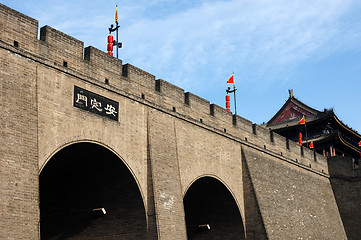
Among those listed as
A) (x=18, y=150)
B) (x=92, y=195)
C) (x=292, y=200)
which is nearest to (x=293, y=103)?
(x=292, y=200)

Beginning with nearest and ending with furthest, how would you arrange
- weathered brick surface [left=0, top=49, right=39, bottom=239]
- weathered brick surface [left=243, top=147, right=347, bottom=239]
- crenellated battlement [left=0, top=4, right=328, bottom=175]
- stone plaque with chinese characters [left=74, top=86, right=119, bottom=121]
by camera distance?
weathered brick surface [left=0, top=49, right=39, bottom=239] < crenellated battlement [left=0, top=4, right=328, bottom=175] < stone plaque with chinese characters [left=74, top=86, right=119, bottom=121] < weathered brick surface [left=243, top=147, right=347, bottom=239]

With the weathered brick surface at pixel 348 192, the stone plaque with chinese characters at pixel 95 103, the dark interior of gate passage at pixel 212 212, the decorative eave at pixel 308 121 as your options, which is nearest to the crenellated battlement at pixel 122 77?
the stone plaque with chinese characters at pixel 95 103

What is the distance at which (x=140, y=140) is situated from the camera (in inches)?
545

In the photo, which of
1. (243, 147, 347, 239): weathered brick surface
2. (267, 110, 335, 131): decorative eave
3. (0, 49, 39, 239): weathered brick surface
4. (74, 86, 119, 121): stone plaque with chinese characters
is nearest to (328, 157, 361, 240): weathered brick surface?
(243, 147, 347, 239): weathered brick surface

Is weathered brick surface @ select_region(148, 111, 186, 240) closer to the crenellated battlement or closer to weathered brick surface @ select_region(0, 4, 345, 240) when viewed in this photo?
weathered brick surface @ select_region(0, 4, 345, 240)

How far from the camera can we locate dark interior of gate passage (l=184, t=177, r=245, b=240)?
Answer: 675 inches

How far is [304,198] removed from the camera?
68.2ft

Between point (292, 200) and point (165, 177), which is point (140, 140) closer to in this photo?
point (165, 177)

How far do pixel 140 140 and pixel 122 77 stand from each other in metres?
1.68

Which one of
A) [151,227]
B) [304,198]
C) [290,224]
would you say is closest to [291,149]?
[304,198]

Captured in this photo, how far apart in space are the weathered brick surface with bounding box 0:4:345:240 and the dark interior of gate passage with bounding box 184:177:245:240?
28 cm

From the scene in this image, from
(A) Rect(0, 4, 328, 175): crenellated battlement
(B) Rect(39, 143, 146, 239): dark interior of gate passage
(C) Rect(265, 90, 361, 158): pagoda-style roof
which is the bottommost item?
(B) Rect(39, 143, 146, 239): dark interior of gate passage

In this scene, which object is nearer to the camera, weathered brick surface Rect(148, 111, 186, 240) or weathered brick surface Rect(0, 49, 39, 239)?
weathered brick surface Rect(0, 49, 39, 239)

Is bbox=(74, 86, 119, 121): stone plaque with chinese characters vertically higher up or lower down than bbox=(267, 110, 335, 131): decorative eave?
lower down
